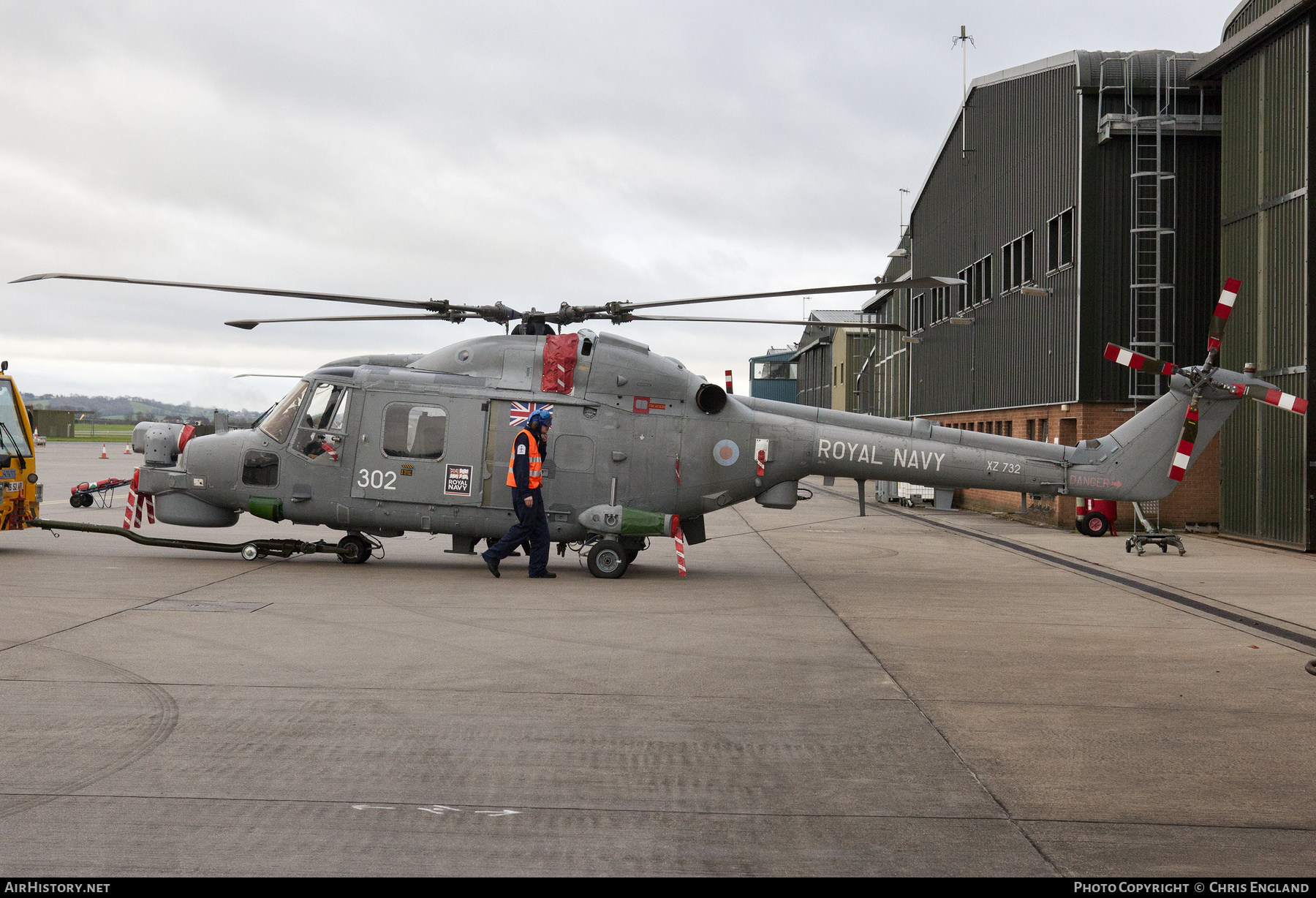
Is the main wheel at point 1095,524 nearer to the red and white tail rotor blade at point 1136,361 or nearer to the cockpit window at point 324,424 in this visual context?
the red and white tail rotor blade at point 1136,361

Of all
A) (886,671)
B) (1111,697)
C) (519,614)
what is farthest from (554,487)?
(1111,697)

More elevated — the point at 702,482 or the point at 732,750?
the point at 702,482

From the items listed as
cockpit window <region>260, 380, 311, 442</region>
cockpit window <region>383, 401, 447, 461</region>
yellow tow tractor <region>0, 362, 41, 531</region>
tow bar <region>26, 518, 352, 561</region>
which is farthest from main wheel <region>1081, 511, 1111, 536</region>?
yellow tow tractor <region>0, 362, 41, 531</region>

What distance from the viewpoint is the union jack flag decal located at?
13.3 meters

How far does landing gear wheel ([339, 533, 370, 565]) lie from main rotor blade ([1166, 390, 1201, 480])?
10.8 m

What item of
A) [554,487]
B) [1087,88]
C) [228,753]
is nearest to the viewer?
[228,753]

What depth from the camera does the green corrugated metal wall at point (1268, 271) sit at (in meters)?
17.6

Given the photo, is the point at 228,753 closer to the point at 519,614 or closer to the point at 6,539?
the point at 519,614

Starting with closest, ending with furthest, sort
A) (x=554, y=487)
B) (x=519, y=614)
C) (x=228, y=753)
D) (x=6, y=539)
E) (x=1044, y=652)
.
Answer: (x=228, y=753), (x=1044, y=652), (x=519, y=614), (x=554, y=487), (x=6, y=539)

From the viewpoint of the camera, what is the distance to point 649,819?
14.5 ft

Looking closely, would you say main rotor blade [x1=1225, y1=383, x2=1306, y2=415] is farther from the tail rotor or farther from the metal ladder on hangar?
the metal ladder on hangar

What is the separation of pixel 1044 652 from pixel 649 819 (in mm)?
5175

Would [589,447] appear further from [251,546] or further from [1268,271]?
[1268,271]

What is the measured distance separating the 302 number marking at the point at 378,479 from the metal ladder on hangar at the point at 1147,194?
16168 mm
